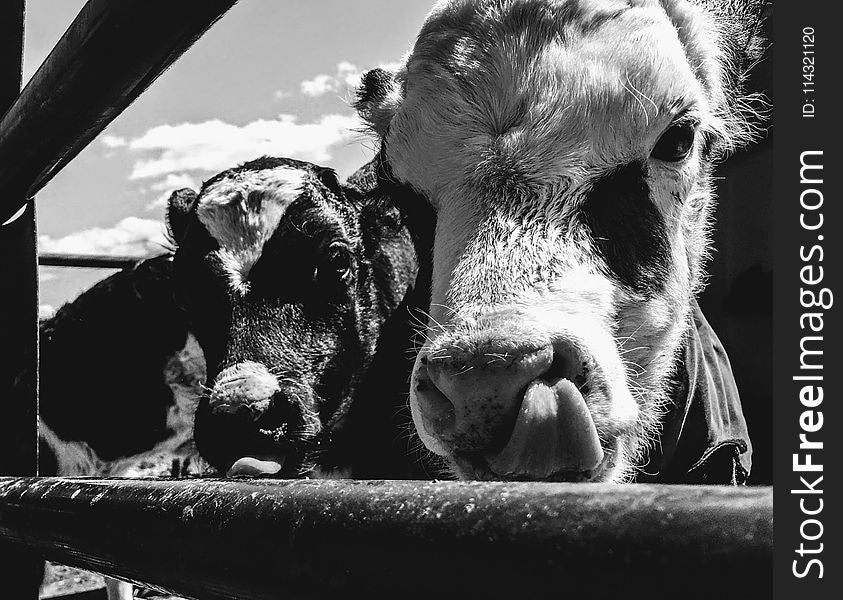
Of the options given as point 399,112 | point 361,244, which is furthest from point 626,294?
point 361,244

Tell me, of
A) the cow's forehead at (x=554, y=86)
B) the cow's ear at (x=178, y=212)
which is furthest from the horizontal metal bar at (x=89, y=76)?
the cow's ear at (x=178, y=212)

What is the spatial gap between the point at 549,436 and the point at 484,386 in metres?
0.14

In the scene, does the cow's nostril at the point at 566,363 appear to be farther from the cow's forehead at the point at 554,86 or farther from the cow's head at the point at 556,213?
the cow's forehead at the point at 554,86

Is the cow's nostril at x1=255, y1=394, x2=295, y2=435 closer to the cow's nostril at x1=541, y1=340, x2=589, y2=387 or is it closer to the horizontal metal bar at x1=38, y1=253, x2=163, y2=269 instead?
the cow's nostril at x1=541, y1=340, x2=589, y2=387

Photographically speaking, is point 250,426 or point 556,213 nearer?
point 556,213

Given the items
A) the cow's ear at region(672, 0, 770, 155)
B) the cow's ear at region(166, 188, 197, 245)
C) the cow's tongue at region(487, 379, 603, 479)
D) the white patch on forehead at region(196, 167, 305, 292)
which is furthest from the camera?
the cow's ear at region(166, 188, 197, 245)

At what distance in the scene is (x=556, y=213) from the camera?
1637 mm

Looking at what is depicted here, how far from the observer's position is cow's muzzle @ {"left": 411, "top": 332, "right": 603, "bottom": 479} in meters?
1.27

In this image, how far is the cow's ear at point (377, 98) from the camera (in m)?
2.68

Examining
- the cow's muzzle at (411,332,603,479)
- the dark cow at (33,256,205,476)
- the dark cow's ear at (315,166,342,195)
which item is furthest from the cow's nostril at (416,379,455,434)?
the dark cow at (33,256,205,476)

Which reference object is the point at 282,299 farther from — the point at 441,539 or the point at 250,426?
the point at 441,539

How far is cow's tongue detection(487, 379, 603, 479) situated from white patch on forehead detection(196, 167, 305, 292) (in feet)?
7.60

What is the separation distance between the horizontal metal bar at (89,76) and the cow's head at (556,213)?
690mm

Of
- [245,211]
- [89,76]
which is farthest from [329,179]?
[89,76]
